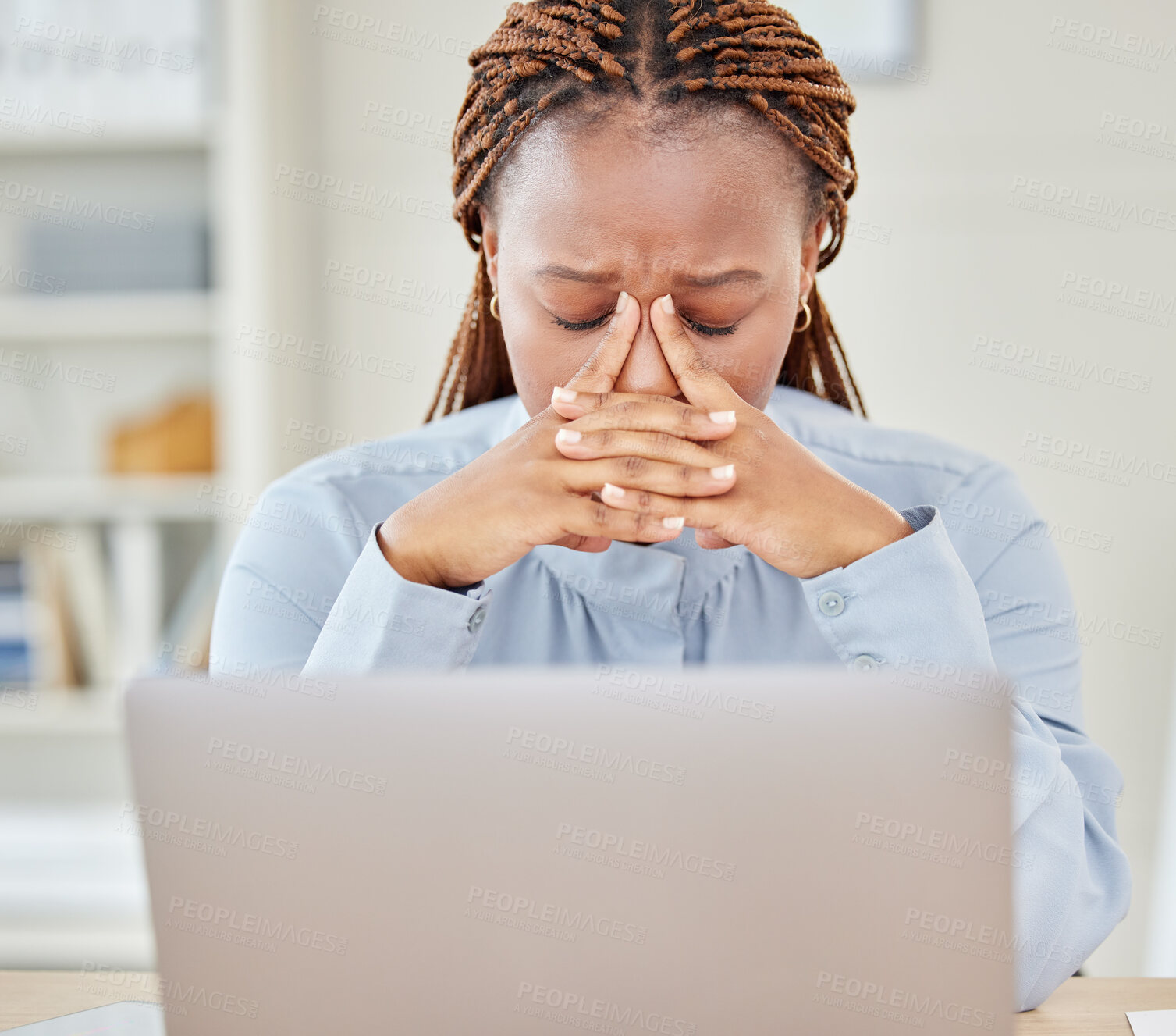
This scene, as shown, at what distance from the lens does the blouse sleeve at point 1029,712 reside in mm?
828

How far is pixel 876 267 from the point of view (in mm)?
2119

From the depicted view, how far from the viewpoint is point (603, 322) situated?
1.01 m

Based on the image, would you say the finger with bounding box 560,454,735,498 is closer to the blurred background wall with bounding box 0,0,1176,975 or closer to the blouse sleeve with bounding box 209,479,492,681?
the blouse sleeve with bounding box 209,479,492,681

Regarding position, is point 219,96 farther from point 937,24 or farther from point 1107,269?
point 1107,269

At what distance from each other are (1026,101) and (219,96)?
157cm

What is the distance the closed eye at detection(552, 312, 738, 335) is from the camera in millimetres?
1009

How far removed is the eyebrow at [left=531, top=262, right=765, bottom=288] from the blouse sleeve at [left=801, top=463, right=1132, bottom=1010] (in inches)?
10.2

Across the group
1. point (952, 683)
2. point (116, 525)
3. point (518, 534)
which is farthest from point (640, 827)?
point (116, 525)
